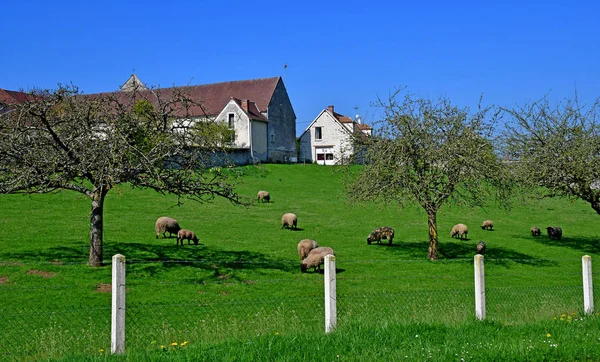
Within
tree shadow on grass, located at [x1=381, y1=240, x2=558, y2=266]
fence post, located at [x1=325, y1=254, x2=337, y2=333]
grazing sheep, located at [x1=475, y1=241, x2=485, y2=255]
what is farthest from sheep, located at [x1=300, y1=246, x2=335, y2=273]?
fence post, located at [x1=325, y1=254, x2=337, y2=333]

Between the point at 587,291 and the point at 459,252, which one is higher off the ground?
the point at 587,291

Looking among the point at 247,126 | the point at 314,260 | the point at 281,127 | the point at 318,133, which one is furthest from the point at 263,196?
the point at 318,133

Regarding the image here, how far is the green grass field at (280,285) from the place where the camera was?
9.34 meters

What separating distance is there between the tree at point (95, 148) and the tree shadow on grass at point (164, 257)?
79.7 inches

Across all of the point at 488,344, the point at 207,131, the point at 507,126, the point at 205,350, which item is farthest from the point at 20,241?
the point at 507,126

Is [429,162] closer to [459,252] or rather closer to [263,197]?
[459,252]

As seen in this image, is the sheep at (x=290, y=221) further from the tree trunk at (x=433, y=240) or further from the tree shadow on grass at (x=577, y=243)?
the tree shadow on grass at (x=577, y=243)

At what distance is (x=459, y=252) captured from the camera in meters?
31.3

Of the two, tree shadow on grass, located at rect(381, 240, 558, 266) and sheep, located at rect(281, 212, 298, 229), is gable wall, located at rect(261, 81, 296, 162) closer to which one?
sheep, located at rect(281, 212, 298, 229)

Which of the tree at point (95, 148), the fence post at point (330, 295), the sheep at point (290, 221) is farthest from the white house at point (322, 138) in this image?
the fence post at point (330, 295)

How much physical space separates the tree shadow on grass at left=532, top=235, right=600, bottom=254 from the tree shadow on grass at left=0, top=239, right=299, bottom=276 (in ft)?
60.6

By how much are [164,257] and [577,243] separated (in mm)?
25104

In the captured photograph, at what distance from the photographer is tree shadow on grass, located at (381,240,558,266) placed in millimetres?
29188

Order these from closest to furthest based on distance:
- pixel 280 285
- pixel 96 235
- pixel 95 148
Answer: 1. pixel 95 148
2. pixel 280 285
3. pixel 96 235
